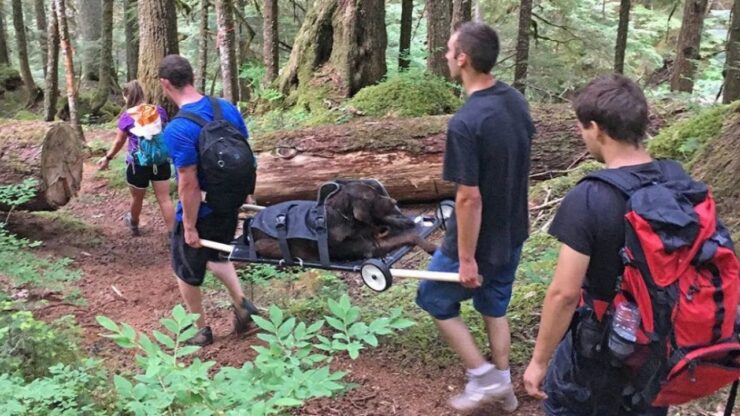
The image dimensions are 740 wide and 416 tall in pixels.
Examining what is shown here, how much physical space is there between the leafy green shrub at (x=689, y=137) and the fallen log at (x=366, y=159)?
5.48 feet

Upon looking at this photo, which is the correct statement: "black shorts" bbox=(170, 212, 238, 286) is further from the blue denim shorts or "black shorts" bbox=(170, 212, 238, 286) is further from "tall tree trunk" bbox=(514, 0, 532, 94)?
"tall tree trunk" bbox=(514, 0, 532, 94)

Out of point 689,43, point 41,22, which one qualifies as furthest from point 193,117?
point 41,22

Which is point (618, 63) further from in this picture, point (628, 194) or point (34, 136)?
point (628, 194)

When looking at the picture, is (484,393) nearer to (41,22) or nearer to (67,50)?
(67,50)

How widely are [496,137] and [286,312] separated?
8.32 ft

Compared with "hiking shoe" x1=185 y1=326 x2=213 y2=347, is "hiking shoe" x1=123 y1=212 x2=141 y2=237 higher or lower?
lower

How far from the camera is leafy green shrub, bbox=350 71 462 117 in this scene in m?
9.86

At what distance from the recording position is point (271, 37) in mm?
13664

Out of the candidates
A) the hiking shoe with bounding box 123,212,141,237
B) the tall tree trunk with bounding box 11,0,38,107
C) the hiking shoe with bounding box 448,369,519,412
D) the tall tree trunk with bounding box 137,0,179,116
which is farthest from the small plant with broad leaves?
the tall tree trunk with bounding box 11,0,38,107

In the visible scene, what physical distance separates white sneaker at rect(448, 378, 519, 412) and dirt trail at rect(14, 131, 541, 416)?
0.08 meters

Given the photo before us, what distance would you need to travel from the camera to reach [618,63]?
1481 centimetres

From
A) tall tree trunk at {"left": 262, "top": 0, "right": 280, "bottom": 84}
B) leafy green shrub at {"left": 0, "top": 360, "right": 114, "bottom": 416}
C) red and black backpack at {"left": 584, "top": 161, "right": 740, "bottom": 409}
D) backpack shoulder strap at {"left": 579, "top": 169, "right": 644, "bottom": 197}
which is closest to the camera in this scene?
red and black backpack at {"left": 584, "top": 161, "right": 740, "bottom": 409}

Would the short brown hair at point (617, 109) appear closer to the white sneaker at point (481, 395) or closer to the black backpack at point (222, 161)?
the white sneaker at point (481, 395)

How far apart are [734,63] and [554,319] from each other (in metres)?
10.4
